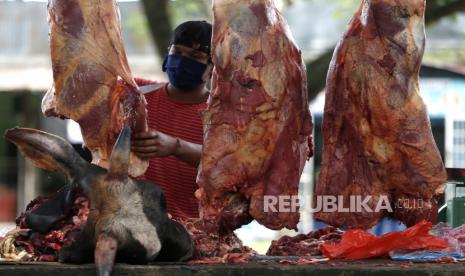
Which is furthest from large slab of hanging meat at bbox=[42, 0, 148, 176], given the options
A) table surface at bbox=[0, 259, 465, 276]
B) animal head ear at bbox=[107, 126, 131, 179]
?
table surface at bbox=[0, 259, 465, 276]

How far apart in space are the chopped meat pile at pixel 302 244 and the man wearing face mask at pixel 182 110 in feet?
2.77

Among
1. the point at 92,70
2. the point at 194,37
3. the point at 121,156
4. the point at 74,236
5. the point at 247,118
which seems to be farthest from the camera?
the point at 194,37

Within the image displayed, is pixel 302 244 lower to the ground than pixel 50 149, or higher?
lower

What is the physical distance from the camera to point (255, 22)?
183 inches

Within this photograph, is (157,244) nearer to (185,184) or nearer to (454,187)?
(185,184)

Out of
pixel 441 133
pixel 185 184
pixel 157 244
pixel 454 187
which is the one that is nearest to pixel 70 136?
pixel 441 133

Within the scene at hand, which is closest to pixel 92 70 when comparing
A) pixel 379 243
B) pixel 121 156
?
pixel 121 156

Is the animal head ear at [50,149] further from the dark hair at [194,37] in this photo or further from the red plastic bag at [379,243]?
the dark hair at [194,37]

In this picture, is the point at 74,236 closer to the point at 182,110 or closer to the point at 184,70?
the point at 184,70

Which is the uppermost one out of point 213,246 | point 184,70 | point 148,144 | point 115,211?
point 184,70

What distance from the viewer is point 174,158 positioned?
5.75 metres

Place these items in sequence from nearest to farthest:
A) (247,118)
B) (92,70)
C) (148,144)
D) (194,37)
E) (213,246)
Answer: (213,246) < (247,118) < (92,70) < (148,144) < (194,37)

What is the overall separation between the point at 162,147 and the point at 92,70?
0.60 metres

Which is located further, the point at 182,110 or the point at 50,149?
the point at 182,110
